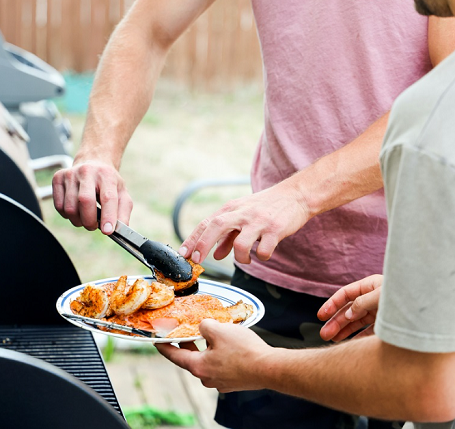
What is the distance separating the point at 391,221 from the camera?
0.88 metres

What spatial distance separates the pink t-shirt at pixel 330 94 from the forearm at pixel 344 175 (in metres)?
0.19

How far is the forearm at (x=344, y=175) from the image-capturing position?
5.33 ft

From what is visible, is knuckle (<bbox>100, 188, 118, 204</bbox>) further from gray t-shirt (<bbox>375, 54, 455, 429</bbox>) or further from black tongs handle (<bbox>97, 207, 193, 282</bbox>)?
gray t-shirt (<bbox>375, 54, 455, 429</bbox>)

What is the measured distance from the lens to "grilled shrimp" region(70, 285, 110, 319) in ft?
4.75

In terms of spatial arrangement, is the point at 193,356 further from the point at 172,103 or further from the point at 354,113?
the point at 172,103

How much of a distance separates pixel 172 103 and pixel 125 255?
4.94 m

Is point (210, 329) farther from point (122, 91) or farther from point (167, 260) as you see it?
point (122, 91)

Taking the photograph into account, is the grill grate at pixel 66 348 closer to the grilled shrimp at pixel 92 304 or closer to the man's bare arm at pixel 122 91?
the grilled shrimp at pixel 92 304

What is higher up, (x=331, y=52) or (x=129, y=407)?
(x=331, y=52)

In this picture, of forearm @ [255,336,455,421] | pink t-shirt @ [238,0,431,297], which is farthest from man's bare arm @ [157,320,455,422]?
pink t-shirt @ [238,0,431,297]

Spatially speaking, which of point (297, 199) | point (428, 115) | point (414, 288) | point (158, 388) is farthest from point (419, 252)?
point (158, 388)

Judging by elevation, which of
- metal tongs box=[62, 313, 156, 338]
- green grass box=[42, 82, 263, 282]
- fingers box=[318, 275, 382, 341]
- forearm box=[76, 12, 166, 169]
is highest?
forearm box=[76, 12, 166, 169]

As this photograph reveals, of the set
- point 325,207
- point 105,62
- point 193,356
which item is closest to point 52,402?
point 193,356

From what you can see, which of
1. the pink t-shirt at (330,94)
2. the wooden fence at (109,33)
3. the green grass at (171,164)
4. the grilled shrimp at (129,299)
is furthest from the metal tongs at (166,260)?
the wooden fence at (109,33)
